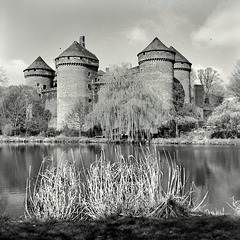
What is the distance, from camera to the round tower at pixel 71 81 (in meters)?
35.3

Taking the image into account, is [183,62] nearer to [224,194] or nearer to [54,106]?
[54,106]

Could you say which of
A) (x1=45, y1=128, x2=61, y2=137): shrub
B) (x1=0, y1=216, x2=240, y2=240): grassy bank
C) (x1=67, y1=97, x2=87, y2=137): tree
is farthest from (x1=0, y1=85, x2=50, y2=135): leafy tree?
(x1=0, y1=216, x2=240, y2=240): grassy bank

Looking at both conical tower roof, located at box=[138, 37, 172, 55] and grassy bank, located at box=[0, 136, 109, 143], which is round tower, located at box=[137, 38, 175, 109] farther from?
grassy bank, located at box=[0, 136, 109, 143]

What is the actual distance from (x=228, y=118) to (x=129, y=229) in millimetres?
21120

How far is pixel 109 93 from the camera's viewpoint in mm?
23125

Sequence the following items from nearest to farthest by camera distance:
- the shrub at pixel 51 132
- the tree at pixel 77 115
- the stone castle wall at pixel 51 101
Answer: the tree at pixel 77 115 < the shrub at pixel 51 132 < the stone castle wall at pixel 51 101

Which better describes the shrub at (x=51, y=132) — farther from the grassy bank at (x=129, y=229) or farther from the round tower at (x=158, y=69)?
the grassy bank at (x=129, y=229)

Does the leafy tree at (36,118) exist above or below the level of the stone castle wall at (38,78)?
below

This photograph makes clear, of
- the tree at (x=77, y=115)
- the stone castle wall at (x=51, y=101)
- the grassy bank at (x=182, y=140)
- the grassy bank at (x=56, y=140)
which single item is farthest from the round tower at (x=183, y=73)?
the grassy bank at (x=56, y=140)

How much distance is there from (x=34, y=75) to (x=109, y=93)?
2260 centimetres

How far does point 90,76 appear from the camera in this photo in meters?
36.5

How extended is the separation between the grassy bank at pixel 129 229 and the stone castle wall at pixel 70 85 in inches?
1197

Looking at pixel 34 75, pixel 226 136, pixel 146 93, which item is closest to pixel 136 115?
pixel 146 93

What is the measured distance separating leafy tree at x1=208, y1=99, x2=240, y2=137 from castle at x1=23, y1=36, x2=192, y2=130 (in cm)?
594
